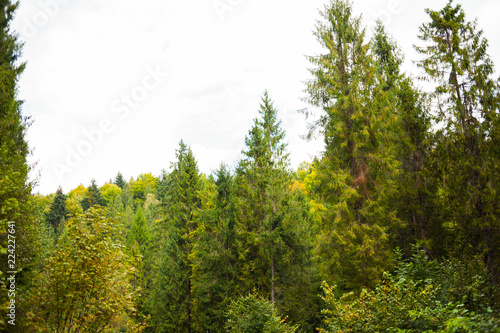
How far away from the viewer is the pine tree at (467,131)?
948 centimetres

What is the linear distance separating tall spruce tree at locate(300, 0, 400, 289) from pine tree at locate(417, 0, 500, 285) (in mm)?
2970

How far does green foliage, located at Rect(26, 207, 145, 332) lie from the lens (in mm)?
7926

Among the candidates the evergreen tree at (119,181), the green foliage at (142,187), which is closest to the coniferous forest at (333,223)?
the green foliage at (142,187)

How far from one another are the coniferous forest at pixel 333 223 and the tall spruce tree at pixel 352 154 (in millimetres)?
71

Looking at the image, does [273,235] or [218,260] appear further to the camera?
[218,260]

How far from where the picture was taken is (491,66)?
10.5 m

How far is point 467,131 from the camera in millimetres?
10266

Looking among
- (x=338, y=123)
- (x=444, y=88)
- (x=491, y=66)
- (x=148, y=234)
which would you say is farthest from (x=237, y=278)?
(x=148, y=234)

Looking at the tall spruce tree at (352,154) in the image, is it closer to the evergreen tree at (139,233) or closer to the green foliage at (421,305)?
the green foliage at (421,305)

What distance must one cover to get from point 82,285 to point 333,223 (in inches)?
398

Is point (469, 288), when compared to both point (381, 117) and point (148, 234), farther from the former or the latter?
point (148, 234)

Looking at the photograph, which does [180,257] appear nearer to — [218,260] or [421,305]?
[218,260]

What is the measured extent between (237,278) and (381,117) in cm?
1224

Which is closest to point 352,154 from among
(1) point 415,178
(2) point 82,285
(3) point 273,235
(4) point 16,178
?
(1) point 415,178
